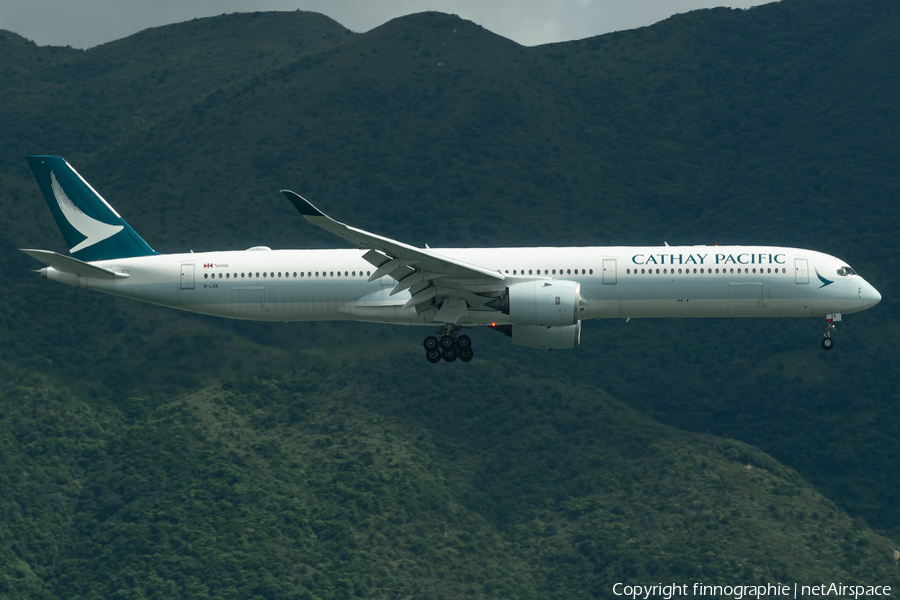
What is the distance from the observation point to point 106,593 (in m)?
94.9

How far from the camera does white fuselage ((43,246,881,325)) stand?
49219 mm

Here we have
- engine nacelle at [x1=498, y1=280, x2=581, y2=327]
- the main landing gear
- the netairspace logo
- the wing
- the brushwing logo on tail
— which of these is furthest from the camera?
the netairspace logo

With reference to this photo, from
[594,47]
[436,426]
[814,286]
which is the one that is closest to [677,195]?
[594,47]

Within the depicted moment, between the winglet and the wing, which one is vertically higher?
the winglet

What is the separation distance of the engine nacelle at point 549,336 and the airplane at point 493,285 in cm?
5

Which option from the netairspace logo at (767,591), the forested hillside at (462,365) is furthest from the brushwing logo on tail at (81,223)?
the netairspace logo at (767,591)

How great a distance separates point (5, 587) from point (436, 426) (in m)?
40.0

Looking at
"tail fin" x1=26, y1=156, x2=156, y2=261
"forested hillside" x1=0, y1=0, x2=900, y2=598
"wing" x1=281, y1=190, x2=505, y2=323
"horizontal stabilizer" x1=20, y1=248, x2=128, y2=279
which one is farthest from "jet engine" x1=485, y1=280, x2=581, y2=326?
"forested hillside" x1=0, y1=0, x2=900, y2=598

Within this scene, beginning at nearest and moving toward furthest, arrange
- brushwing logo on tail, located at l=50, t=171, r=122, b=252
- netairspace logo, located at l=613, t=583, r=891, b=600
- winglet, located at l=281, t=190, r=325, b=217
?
winglet, located at l=281, t=190, r=325, b=217, brushwing logo on tail, located at l=50, t=171, r=122, b=252, netairspace logo, located at l=613, t=583, r=891, b=600

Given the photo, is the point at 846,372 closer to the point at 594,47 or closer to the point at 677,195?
the point at 677,195

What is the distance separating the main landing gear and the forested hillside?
18184 mm

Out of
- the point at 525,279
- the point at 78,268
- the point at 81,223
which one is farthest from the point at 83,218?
the point at 525,279

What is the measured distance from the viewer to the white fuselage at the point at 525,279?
49219 millimetres

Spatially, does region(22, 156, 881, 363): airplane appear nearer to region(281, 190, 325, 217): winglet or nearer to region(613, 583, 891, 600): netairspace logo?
region(281, 190, 325, 217): winglet
